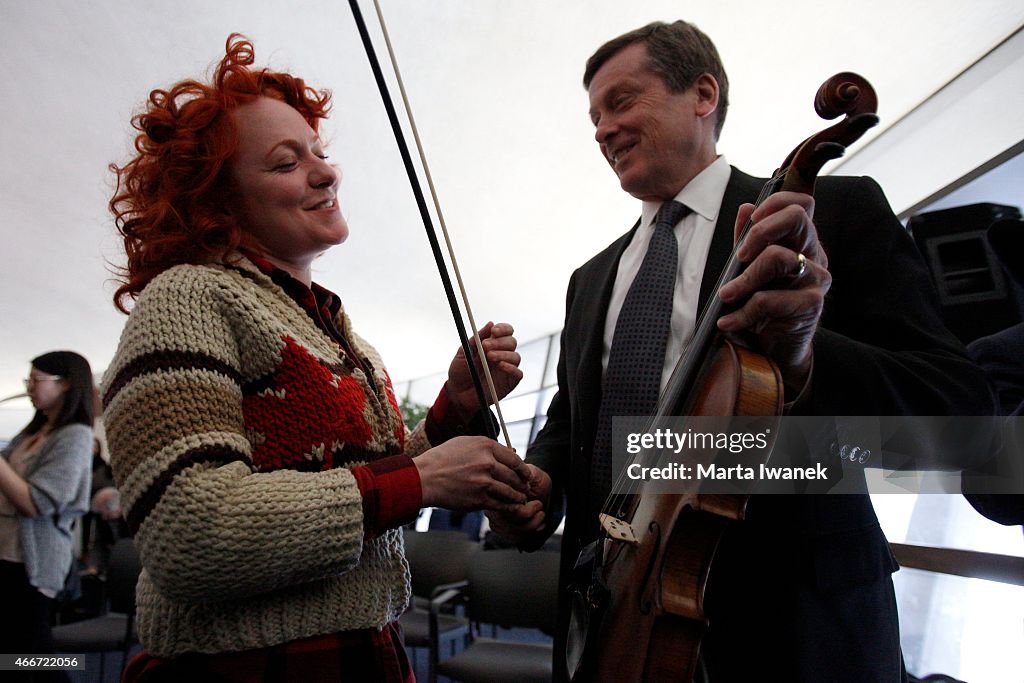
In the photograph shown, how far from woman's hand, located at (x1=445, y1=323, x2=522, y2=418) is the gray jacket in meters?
2.19

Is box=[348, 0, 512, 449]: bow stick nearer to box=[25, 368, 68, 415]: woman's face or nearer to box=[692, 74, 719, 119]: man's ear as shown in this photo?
box=[692, 74, 719, 119]: man's ear

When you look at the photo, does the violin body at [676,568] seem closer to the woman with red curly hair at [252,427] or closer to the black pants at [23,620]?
the woman with red curly hair at [252,427]

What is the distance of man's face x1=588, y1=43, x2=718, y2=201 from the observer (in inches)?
48.4

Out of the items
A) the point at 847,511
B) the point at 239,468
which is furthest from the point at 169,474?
the point at 847,511

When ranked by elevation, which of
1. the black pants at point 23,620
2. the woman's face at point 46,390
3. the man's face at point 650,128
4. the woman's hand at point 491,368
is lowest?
the black pants at point 23,620

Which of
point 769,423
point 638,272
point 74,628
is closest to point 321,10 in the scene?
point 638,272

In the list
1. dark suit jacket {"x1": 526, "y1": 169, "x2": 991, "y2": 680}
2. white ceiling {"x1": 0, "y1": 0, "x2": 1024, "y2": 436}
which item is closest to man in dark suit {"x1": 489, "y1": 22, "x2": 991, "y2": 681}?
dark suit jacket {"x1": 526, "y1": 169, "x2": 991, "y2": 680}

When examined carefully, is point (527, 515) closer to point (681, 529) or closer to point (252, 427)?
point (681, 529)

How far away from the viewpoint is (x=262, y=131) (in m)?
1.05

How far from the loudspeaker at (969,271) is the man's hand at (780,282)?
2.76ft

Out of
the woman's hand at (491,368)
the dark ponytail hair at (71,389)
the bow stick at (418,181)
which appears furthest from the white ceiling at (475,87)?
the bow stick at (418,181)

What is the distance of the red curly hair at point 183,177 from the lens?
3.21 ft

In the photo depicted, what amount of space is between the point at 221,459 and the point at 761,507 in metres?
→ 0.70

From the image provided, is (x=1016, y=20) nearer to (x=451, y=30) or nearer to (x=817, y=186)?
(x=451, y=30)
